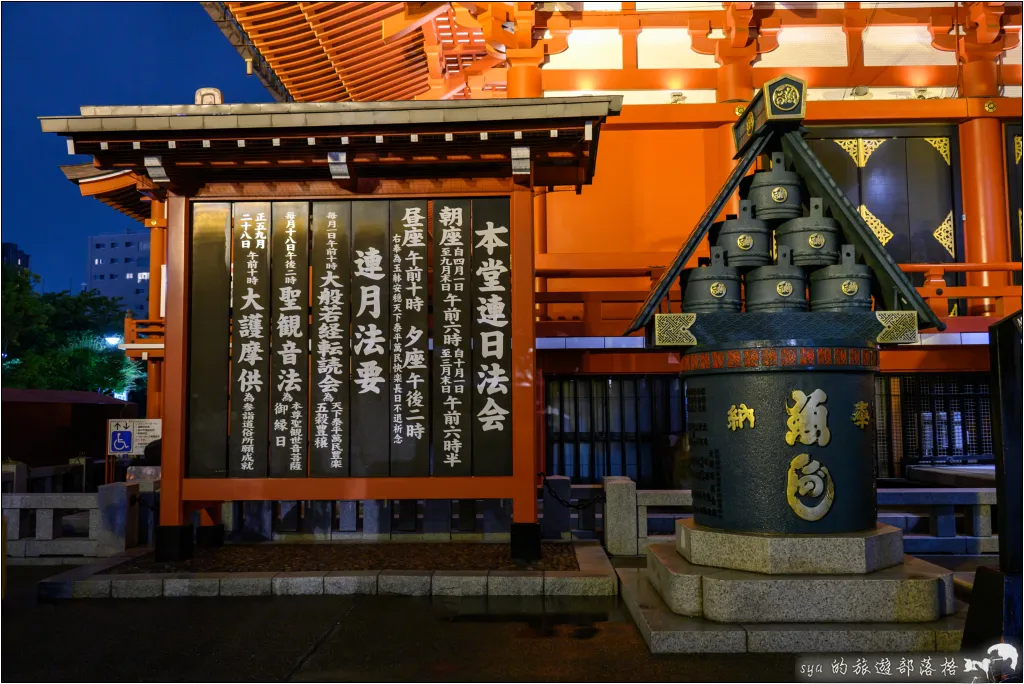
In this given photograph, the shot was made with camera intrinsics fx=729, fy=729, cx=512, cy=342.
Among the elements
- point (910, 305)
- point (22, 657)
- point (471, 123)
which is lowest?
point (22, 657)

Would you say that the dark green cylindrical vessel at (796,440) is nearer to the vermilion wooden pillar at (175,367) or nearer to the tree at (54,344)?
the vermilion wooden pillar at (175,367)

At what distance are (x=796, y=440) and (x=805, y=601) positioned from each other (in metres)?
1.24

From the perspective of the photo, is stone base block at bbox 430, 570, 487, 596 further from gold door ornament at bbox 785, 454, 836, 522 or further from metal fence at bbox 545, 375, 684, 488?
metal fence at bbox 545, 375, 684, 488

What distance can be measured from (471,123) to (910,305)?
179 inches

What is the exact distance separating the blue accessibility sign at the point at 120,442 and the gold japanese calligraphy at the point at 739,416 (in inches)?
412

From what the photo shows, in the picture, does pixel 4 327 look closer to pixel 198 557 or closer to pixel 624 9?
pixel 198 557

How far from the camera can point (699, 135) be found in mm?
13461

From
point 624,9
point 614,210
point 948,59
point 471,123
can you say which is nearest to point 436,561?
point 471,123

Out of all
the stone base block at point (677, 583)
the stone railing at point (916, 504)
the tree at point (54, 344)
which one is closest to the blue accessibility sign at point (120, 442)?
the stone railing at point (916, 504)

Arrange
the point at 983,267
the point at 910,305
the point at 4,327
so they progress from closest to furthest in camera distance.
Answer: the point at 910,305 < the point at 983,267 < the point at 4,327

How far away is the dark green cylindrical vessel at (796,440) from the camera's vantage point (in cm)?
592

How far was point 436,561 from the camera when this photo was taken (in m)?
8.02

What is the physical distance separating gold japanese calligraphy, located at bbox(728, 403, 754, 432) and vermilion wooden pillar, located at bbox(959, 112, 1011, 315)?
9354 millimetres

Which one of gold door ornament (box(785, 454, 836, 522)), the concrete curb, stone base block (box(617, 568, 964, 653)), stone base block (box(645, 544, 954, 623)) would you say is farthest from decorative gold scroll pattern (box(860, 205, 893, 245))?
stone base block (box(617, 568, 964, 653))
